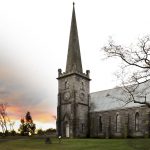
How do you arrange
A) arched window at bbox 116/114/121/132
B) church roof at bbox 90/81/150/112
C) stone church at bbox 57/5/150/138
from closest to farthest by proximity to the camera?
1. stone church at bbox 57/5/150/138
2. arched window at bbox 116/114/121/132
3. church roof at bbox 90/81/150/112

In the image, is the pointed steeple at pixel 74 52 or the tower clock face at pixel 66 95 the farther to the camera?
the pointed steeple at pixel 74 52

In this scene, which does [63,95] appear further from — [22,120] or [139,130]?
[22,120]

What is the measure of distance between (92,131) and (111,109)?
22.6 ft

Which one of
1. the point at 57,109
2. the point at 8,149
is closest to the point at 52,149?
the point at 8,149

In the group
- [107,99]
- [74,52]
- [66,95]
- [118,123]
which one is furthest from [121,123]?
[74,52]

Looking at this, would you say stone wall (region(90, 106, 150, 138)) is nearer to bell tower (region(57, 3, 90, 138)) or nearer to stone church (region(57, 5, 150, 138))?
stone church (region(57, 5, 150, 138))

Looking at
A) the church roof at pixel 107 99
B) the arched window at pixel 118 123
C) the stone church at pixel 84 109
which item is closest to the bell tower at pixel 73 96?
the stone church at pixel 84 109

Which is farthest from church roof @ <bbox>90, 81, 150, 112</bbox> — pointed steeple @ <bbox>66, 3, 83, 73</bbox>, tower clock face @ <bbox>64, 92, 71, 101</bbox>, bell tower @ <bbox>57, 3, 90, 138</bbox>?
pointed steeple @ <bbox>66, 3, 83, 73</bbox>

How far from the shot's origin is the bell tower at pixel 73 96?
5450 centimetres

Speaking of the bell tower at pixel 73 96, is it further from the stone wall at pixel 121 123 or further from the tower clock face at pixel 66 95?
the stone wall at pixel 121 123

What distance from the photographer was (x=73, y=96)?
180 ft

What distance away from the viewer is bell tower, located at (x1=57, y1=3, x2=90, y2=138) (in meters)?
54.5

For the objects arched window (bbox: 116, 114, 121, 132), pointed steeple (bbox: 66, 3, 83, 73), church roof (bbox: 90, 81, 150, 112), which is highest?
pointed steeple (bbox: 66, 3, 83, 73)

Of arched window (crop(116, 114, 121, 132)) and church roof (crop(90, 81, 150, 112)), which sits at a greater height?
church roof (crop(90, 81, 150, 112))
